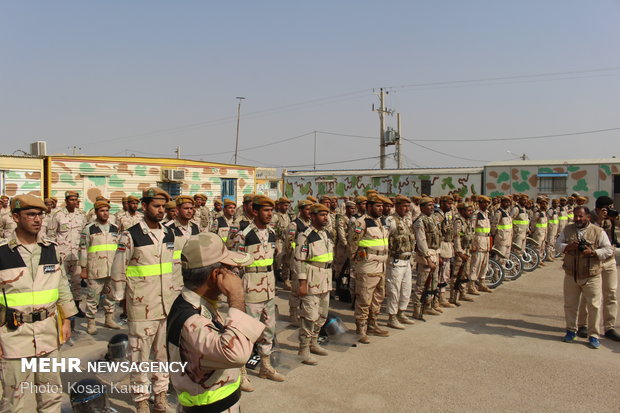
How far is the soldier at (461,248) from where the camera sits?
Answer: 30.7 ft

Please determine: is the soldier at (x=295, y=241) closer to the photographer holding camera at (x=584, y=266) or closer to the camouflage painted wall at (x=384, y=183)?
the photographer holding camera at (x=584, y=266)

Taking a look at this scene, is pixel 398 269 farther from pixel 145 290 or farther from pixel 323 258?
pixel 145 290

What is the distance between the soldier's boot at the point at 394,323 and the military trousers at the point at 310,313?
1961 mm

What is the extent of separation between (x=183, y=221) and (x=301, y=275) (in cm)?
262

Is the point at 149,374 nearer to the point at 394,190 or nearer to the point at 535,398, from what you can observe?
the point at 535,398

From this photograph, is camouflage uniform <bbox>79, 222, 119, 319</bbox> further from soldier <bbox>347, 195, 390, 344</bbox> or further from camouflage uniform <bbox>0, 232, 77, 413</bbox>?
soldier <bbox>347, 195, 390, 344</bbox>

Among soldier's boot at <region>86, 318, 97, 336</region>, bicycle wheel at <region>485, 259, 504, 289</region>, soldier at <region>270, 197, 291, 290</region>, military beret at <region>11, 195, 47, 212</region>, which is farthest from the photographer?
soldier at <region>270, 197, 291, 290</region>

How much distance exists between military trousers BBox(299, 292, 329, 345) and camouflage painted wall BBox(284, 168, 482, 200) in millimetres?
20510

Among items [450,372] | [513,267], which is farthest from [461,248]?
[450,372]

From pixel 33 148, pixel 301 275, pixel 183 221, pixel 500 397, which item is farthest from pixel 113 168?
pixel 500 397

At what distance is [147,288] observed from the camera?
4.86 metres

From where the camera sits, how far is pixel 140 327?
477 centimetres

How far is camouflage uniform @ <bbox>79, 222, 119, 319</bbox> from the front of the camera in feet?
26.7

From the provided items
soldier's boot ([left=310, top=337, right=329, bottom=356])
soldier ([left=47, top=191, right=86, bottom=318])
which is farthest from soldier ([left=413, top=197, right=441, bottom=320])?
soldier ([left=47, top=191, right=86, bottom=318])
